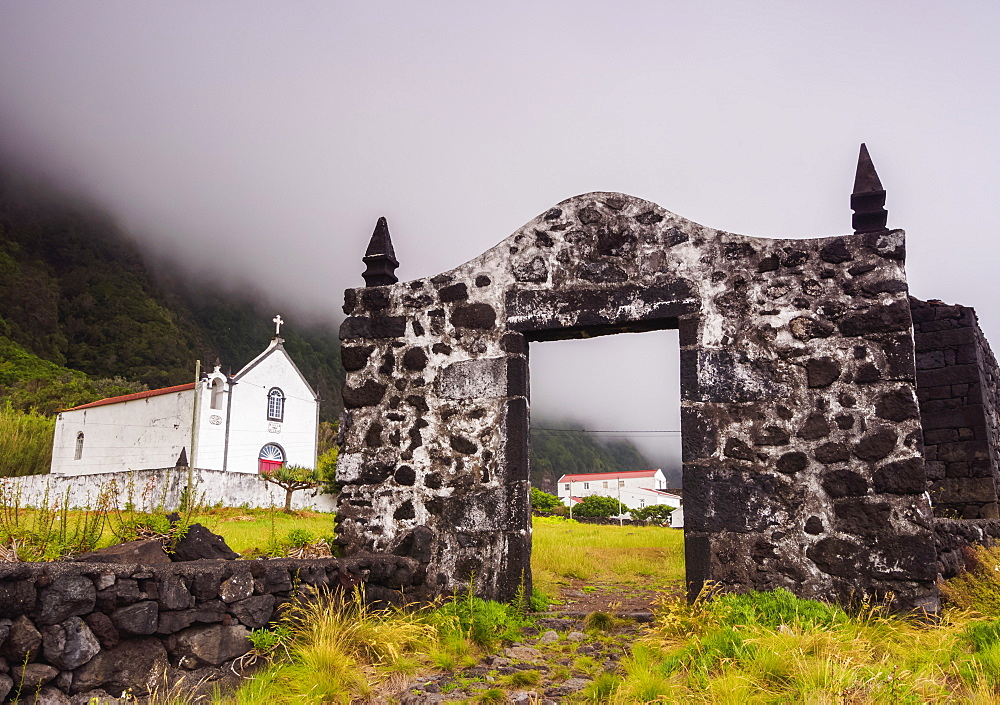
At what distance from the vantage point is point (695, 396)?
5.66 m

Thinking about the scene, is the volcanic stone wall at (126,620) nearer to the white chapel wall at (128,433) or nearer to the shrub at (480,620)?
the shrub at (480,620)

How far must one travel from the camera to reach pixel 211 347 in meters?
59.7

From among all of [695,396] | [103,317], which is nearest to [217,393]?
[695,396]

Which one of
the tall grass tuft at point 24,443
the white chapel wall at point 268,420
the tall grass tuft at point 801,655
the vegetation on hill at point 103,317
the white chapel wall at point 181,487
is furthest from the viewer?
the vegetation on hill at point 103,317

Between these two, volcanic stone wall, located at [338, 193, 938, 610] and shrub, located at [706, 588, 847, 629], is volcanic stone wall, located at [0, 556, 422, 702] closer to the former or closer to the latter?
volcanic stone wall, located at [338, 193, 938, 610]

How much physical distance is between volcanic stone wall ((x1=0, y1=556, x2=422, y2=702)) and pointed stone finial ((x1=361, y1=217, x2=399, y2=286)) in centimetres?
305

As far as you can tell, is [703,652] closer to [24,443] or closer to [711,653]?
[711,653]

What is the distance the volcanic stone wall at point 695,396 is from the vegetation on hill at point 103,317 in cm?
3643

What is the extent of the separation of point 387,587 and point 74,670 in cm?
256

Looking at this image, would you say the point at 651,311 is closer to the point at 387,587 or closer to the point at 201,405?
the point at 387,587

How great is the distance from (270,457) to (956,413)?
26994 millimetres

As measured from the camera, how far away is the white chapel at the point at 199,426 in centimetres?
2752

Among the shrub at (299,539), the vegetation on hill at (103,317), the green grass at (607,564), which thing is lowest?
the green grass at (607,564)

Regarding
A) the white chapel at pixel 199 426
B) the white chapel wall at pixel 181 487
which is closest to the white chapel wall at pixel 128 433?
the white chapel at pixel 199 426
